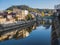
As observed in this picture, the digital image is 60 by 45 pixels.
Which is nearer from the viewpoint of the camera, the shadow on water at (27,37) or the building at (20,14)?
the shadow on water at (27,37)

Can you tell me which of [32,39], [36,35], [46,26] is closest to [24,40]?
[32,39]

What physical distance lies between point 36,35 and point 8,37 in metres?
0.27

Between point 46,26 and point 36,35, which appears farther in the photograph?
point 46,26

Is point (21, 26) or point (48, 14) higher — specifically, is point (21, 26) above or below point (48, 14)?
below

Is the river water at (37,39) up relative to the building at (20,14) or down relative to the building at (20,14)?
down

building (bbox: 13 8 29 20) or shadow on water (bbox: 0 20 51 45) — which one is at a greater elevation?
building (bbox: 13 8 29 20)

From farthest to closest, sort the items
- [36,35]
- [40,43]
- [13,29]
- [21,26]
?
[21,26] < [13,29] < [36,35] < [40,43]

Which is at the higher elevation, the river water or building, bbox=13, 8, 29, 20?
building, bbox=13, 8, 29, 20

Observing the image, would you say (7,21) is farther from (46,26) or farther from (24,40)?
(46,26)

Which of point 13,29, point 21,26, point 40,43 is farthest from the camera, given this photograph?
point 21,26

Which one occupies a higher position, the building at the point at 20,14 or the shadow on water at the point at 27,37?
the building at the point at 20,14

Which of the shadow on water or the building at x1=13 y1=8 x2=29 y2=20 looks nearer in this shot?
the shadow on water

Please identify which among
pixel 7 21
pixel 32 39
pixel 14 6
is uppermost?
pixel 14 6

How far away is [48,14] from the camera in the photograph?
6.46 ft
